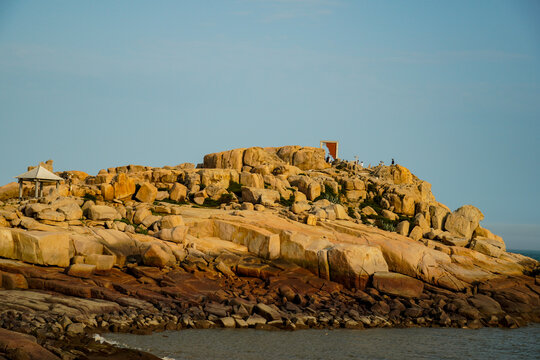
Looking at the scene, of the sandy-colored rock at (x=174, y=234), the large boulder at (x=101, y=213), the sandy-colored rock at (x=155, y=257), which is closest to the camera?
the sandy-colored rock at (x=155, y=257)

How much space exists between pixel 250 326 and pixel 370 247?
39.2 feet

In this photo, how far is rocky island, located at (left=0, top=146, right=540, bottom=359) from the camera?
1164 inches

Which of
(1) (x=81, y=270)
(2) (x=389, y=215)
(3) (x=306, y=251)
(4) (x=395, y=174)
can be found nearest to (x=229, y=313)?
(3) (x=306, y=251)

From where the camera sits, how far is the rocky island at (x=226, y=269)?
2956 centimetres

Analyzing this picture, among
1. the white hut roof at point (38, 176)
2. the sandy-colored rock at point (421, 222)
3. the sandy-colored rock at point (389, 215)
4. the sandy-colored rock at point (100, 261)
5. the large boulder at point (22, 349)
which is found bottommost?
the large boulder at point (22, 349)

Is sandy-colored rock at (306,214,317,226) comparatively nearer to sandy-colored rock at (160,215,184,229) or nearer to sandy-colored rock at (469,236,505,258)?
sandy-colored rock at (160,215,184,229)

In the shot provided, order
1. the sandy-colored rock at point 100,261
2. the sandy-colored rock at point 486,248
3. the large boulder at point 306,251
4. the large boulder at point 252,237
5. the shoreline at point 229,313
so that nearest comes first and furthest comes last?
the shoreline at point 229,313 < the sandy-colored rock at point 100,261 < the large boulder at point 306,251 < the large boulder at point 252,237 < the sandy-colored rock at point 486,248

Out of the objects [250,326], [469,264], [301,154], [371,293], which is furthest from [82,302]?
[301,154]

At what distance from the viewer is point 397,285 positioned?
3731 cm

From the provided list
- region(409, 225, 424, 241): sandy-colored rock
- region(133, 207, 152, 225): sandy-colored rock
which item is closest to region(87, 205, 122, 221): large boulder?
region(133, 207, 152, 225): sandy-colored rock

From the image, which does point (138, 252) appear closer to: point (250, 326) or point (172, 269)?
point (172, 269)

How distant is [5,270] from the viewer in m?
33.1

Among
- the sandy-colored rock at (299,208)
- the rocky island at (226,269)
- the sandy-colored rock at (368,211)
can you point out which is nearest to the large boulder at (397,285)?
the rocky island at (226,269)

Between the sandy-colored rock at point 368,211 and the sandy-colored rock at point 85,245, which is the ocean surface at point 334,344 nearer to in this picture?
the sandy-colored rock at point 85,245
